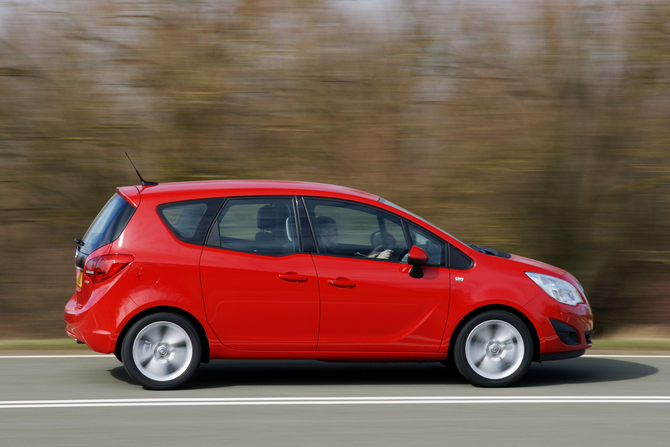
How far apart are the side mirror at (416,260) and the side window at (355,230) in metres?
0.13

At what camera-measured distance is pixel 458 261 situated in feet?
20.2

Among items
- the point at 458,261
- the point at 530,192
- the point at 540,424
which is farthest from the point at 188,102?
the point at 540,424

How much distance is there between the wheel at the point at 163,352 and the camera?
19.4ft

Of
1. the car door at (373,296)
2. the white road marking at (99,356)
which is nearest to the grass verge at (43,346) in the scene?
the white road marking at (99,356)

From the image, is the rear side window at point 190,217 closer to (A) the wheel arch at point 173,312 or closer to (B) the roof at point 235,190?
(B) the roof at point 235,190

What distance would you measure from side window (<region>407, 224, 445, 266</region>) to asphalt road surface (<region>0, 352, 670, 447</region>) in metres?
1.04

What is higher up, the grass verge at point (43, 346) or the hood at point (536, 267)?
the hood at point (536, 267)

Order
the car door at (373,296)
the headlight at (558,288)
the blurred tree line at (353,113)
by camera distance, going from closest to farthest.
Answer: the car door at (373,296) < the headlight at (558,288) < the blurred tree line at (353,113)

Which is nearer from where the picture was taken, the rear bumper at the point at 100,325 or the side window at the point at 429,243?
the rear bumper at the point at 100,325

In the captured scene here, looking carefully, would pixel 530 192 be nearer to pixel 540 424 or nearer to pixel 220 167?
pixel 220 167

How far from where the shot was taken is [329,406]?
5527 mm

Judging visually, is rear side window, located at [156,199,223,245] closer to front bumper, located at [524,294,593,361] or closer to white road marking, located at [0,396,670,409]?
white road marking, located at [0,396,670,409]

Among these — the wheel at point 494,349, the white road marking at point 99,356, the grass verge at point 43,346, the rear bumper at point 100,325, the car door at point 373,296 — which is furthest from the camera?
the grass verge at point 43,346

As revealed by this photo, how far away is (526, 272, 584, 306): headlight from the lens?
6.20 m
